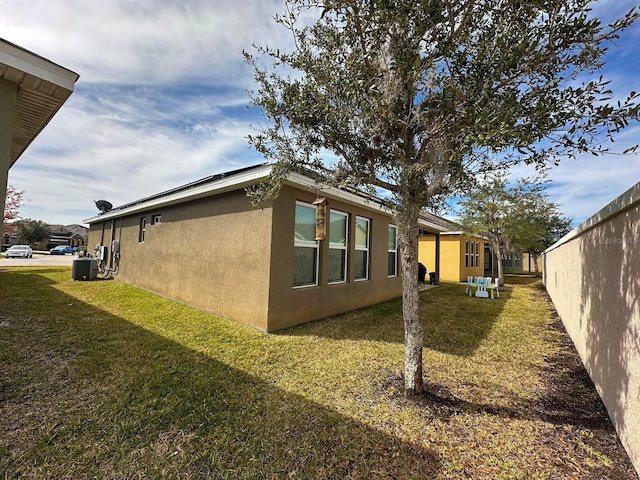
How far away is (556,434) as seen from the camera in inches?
108

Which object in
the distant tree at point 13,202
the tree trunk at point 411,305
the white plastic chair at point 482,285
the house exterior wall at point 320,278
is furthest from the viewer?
the distant tree at point 13,202

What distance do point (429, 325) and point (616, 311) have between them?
4060mm

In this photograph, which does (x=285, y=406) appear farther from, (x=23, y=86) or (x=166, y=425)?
(x=23, y=86)

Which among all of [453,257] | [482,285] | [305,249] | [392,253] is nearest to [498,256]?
[453,257]

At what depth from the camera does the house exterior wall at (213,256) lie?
19.2 ft

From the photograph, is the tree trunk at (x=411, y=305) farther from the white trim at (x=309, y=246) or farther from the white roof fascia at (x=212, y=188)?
the white trim at (x=309, y=246)

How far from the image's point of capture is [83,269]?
11.4 meters

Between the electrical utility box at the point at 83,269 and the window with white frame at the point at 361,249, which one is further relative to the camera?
the electrical utility box at the point at 83,269

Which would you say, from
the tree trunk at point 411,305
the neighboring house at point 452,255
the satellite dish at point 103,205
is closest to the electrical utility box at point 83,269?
the satellite dish at point 103,205

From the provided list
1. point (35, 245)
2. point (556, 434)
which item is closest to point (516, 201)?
point (556, 434)

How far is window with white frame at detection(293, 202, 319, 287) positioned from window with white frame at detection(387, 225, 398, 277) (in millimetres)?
3844

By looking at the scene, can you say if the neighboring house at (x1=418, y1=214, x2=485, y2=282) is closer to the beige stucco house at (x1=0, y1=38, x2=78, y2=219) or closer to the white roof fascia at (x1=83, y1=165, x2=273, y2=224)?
the white roof fascia at (x1=83, y1=165, x2=273, y2=224)

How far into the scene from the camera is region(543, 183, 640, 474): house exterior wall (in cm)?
232

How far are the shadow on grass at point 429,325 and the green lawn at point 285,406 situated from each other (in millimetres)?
79
